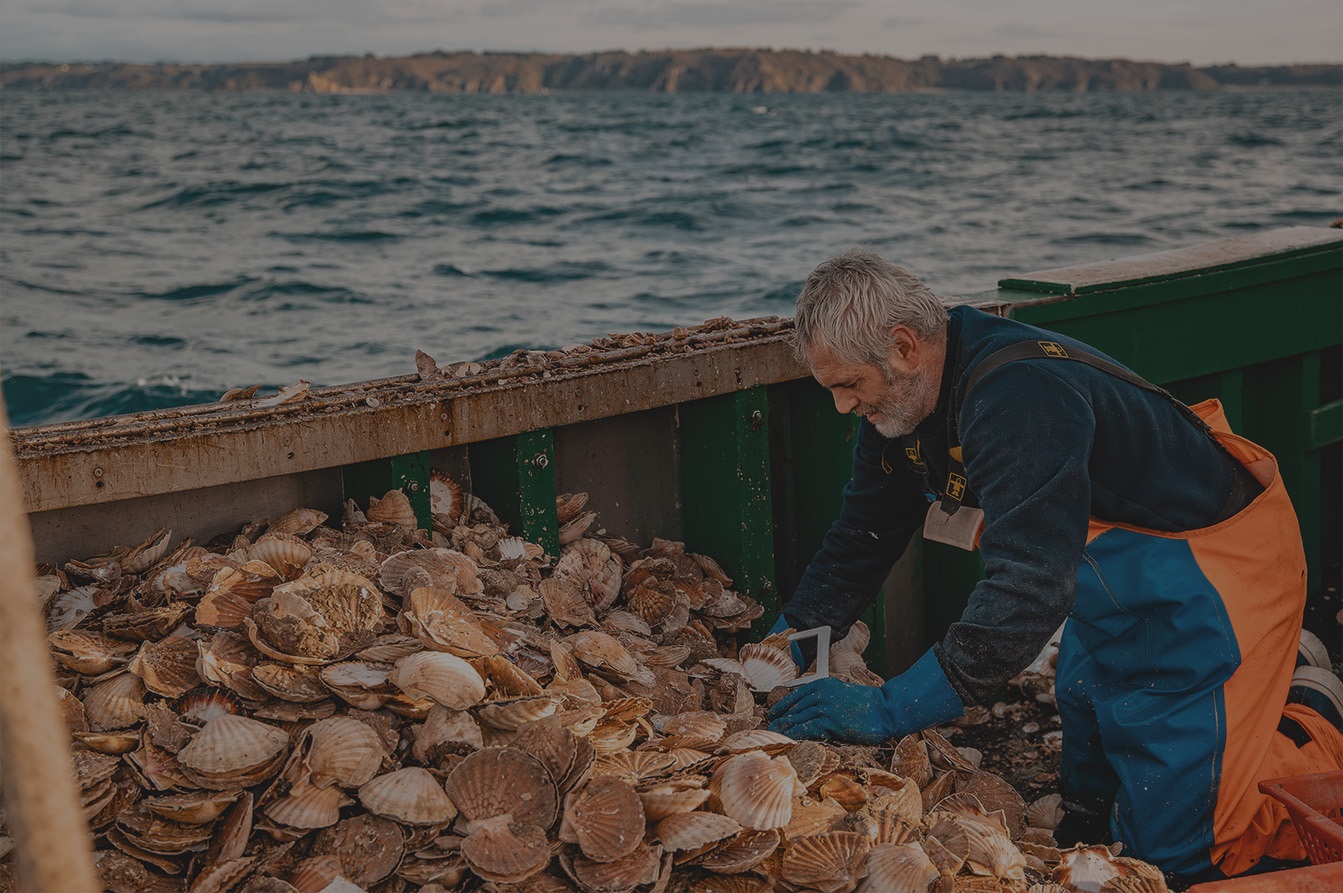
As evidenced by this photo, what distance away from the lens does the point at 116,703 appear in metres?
2.44

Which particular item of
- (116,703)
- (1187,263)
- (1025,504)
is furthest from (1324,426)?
(116,703)

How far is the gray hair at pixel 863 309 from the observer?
9.06 feet

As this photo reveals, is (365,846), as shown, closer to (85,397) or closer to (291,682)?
(291,682)

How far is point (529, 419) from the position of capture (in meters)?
3.39

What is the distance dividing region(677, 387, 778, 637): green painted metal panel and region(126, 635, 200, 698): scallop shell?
1720mm

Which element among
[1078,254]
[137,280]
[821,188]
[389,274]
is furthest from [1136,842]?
[821,188]

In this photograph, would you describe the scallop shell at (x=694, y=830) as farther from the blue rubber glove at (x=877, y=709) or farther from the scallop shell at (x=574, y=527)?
the scallop shell at (x=574, y=527)

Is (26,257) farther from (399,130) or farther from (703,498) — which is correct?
(399,130)

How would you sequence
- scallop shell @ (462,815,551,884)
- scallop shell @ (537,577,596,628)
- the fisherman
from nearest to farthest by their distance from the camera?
scallop shell @ (462,815,551,884), the fisherman, scallop shell @ (537,577,596,628)

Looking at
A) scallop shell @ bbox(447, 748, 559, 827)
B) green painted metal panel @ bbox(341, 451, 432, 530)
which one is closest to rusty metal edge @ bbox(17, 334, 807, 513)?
green painted metal panel @ bbox(341, 451, 432, 530)

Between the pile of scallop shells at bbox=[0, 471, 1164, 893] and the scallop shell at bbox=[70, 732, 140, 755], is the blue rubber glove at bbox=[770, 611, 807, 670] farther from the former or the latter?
the scallop shell at bbox=[70, 732, 140, 755]

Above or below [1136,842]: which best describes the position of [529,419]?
above

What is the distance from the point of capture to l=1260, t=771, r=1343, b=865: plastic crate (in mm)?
2674

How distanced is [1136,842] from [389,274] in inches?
578
